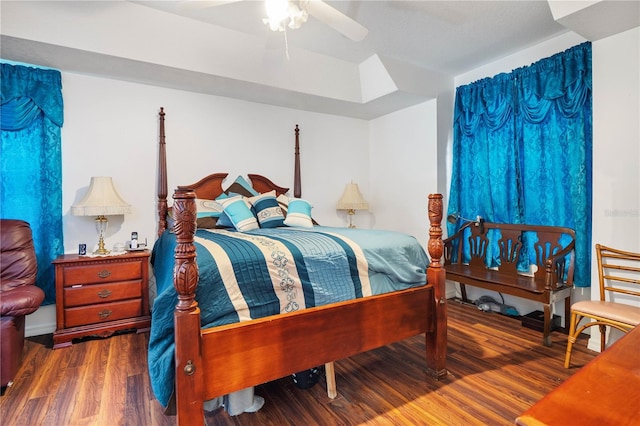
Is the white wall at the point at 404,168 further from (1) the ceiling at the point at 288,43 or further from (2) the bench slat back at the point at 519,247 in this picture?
(2) the bench slat back at the point at 519,247

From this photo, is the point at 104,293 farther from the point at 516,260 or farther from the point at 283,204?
the point at 516,260

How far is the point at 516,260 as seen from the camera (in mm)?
3240

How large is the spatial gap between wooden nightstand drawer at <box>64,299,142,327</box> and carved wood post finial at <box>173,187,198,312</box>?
1.84m

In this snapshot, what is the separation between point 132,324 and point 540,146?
12.9 ft

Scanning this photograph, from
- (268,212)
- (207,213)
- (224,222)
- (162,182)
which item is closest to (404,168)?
(268,212)

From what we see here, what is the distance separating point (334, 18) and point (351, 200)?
2414 mm

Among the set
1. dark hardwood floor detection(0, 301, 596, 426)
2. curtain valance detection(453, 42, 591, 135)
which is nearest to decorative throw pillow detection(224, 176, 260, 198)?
dark hardwood floor detection(0, 301, 596, 426)

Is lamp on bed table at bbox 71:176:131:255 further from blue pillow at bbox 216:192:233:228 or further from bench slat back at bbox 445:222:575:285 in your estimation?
bench slat back at bbox 445:222:575:285

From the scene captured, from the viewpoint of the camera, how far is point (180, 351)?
136 cm

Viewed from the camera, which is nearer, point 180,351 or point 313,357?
point 180,351

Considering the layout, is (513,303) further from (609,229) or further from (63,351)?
(63,351)

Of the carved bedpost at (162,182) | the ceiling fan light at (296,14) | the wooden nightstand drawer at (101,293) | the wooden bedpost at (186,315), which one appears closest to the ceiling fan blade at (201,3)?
the ceiling fan light at (296,14)

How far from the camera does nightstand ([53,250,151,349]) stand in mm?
2629

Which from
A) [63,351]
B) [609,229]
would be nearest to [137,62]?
[63,351]
